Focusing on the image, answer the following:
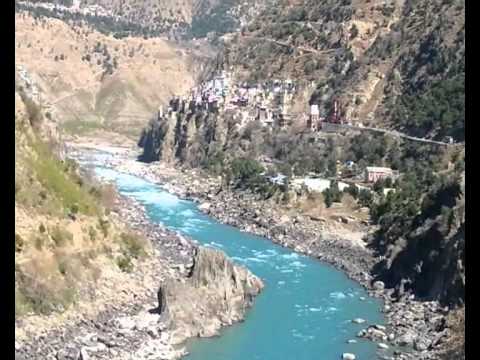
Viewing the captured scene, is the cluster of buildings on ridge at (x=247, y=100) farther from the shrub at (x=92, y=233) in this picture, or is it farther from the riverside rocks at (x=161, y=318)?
the shrub at (x=92, y=233)

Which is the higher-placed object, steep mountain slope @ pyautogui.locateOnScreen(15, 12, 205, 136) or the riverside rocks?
steep mountain slope @ pyautogui.locateOnScreen(15, 12, 205, 136)

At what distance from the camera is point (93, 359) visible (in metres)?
22.6

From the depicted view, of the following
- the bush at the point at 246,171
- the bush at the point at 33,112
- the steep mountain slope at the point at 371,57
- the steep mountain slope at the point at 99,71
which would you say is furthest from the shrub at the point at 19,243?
the steep mountain slope at the point at 99,71

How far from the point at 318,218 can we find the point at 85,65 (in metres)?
69.6

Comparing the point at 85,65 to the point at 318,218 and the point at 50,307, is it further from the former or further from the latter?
the point at 50,307

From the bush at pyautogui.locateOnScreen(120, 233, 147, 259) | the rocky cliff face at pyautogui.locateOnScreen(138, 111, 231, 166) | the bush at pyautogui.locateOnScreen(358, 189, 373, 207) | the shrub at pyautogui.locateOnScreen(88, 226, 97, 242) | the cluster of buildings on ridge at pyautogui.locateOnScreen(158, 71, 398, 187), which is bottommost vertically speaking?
the bush at pyautogui.locateOnScreen(120, 233, 147, 259)

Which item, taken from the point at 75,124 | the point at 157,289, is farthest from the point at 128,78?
the point at 157,289

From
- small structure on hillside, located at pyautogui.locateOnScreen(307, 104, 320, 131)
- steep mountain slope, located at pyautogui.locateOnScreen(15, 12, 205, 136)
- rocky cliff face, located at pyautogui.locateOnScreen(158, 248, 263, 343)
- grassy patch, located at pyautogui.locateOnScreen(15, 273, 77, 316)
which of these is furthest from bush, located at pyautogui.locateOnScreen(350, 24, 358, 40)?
grassy patch, located at pyautogui.locateOnScreen(15, 273, 77, 316)

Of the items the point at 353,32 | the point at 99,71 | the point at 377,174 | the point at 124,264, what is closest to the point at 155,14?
the point at 99,71

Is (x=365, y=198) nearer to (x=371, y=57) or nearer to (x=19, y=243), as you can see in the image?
(x=371, y=57)

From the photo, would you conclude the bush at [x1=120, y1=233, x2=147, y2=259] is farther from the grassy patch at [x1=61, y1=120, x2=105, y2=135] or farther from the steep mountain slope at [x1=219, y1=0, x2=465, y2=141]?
the grassy patch at [x1=61, y1=120, x2=105, y2=135]

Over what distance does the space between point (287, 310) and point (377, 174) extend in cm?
2082

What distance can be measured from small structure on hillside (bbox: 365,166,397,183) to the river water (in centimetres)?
844

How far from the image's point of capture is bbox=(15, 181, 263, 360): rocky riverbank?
23.3 m
